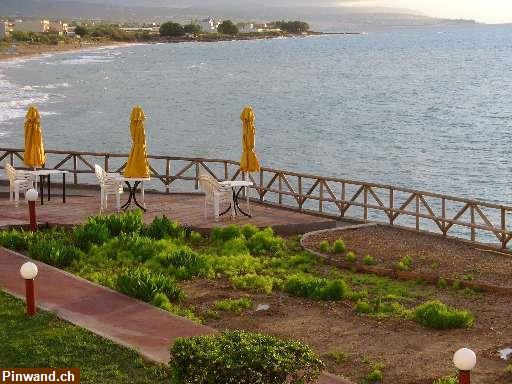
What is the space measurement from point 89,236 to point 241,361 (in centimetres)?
776

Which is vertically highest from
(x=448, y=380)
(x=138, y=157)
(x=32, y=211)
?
(x=138, y=157)

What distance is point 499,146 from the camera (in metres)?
50.0

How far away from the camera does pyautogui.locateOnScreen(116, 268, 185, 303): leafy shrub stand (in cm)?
1129

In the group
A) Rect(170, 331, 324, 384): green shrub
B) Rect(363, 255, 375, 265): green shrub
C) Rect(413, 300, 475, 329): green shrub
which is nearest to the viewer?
Rect(170, 331, 324, 384): green shrub

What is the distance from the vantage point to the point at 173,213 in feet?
56.6

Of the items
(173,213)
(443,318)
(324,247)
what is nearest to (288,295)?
(443,318)

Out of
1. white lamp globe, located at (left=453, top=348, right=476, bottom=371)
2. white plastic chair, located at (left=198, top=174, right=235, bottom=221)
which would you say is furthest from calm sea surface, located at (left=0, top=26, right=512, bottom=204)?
white lamp globe, located at (left=453, top=348, right=476, bottom=371)

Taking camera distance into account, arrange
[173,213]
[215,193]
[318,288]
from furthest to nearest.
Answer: [173,213]
[215,193]
[318,288]

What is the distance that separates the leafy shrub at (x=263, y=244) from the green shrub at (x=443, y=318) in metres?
4.15

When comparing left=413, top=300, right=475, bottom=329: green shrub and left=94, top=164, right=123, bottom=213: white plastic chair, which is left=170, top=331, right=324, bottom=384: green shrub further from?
left=94, top=164, right=123, bottom=213: white plastic chair

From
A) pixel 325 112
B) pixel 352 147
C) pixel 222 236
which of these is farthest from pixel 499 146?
pixel 222 236

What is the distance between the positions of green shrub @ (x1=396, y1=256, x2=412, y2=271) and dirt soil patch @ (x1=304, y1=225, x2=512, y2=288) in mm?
73

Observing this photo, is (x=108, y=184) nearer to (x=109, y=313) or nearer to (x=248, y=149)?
(x=248, y=149)

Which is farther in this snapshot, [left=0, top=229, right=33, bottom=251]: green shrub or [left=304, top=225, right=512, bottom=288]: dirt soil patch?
[left=0, top=229, right=33, bottom=251]: green shrub
